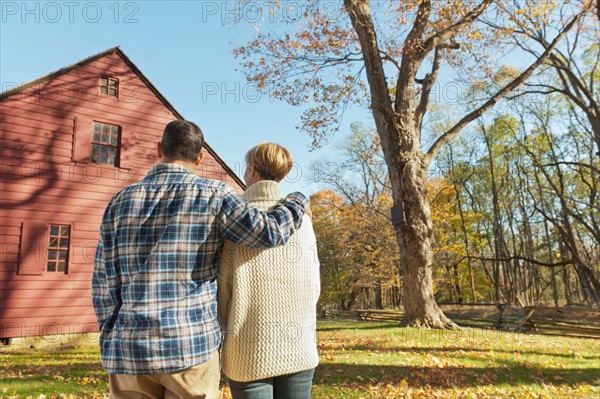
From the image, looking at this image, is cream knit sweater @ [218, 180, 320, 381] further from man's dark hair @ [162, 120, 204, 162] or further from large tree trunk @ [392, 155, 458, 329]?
large tree trunk @ [392, 155, 458, 329]

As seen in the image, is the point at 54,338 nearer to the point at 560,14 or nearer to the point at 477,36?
the point at 477,36

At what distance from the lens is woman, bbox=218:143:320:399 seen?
1943 millimetres

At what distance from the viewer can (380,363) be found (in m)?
6.74

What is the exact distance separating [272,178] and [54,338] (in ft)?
41.0

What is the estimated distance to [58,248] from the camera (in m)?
12.4

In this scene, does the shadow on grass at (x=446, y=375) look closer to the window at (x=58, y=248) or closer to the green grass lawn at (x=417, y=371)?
the green grass lawn at (x=417, y=371)

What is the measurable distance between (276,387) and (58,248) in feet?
41.1

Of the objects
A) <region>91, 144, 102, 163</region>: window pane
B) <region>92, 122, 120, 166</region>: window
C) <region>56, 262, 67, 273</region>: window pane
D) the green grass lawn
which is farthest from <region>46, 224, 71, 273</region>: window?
the green grass lawn

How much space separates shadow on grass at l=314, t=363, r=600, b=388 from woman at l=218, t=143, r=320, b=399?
4082 millimetres

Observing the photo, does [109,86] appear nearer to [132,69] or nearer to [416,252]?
[132,69]

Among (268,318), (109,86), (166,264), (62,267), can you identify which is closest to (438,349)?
(268,318)

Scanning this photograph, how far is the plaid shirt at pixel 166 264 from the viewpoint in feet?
5.86

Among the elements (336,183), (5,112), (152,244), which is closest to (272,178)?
(152,244)

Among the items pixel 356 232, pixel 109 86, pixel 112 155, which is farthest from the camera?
pixel 356 232
